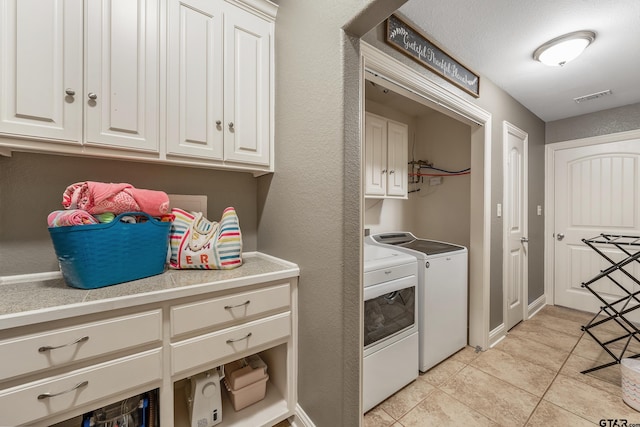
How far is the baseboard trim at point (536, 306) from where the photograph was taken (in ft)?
9.64

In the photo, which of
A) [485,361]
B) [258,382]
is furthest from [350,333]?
[485,361]

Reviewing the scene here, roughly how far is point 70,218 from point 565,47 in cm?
295

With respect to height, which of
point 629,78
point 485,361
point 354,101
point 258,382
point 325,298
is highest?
point 629,78

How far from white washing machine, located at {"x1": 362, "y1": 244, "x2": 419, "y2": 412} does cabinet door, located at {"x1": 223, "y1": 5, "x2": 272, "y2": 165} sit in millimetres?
1025

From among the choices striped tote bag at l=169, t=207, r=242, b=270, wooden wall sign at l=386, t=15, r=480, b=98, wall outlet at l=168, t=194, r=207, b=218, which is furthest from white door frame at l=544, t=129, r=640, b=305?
wall outlet at l=168, t=194, r=207, b=218

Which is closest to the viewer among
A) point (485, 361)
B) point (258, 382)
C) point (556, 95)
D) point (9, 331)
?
point (9, 331)

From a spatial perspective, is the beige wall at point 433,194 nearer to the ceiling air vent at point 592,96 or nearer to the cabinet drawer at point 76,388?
the ceiling air vent at point 592,96

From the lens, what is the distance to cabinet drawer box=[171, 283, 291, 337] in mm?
1033

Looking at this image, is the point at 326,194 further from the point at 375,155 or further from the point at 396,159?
the point at 396,159

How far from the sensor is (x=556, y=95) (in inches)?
99.6

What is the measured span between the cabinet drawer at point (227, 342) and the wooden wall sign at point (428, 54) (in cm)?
171

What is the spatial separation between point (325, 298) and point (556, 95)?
10.4ft

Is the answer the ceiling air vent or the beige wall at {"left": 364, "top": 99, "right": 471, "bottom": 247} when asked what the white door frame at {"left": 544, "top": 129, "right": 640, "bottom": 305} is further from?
the beige wall at {"left": 364, "top": 99, "right": 471, "bottom": 247}

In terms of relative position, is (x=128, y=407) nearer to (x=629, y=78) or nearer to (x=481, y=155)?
(x=481, y=155)
